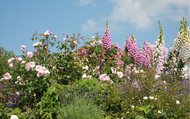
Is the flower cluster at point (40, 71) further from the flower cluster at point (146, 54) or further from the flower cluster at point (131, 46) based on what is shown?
the flower cluster at point (146, 54)

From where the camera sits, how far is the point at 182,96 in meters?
4.24

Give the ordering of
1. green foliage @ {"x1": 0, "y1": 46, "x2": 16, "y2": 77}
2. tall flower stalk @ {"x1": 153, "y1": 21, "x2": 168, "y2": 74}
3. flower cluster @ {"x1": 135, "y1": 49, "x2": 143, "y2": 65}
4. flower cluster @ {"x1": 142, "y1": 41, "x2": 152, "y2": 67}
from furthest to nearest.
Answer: flower cluster @ {"x1": 135, "y1": 49, "x2": 143, "y2": 65}
flower cluster @ {"x1": 142, "y1": 41, "x2": 152, "y2": 67}
tall flower stalk @ {"x1": 153, "y1": 21, "x2": 168, "y2": 74}
green foliage @ {"x1": 0, "y1": 46, "x2": 16, "y2": 77}

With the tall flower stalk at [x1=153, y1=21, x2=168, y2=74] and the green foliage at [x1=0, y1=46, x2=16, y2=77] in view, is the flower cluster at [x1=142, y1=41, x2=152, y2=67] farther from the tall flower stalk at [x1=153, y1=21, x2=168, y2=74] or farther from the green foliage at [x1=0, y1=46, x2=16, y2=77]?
the green foliage at [x1=0, y1=46, x2=16, y2=77]

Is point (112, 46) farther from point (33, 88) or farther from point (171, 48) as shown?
point (33, 88)

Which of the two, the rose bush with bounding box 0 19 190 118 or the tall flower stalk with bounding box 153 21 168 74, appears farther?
the tall flower stalk with bounding box 153 21 168 74

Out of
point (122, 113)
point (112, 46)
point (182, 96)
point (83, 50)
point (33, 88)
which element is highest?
point (112, 46)

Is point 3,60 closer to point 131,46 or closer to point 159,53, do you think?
point 131,46

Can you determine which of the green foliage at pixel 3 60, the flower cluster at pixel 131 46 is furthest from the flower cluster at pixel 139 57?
the green foliage at pixel 3 60

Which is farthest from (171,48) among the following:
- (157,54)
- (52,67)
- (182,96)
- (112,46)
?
(52,67)

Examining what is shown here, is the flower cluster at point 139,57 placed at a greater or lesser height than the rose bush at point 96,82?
greater

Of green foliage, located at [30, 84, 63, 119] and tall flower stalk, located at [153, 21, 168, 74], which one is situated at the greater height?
tall flower stalk, located at [153, 21, 168, 74]

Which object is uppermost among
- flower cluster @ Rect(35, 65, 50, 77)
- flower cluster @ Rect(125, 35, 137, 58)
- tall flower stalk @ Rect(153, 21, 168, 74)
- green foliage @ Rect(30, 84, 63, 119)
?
flower cluster @ Rect(125, 35, 137, 58)

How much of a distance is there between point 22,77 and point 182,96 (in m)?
3.98

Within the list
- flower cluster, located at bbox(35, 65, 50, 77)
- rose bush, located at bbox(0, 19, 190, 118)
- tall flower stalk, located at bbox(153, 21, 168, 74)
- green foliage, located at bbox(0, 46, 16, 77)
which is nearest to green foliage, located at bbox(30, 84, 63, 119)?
rose bush, located at bbox(0, 19, 190, 118)
